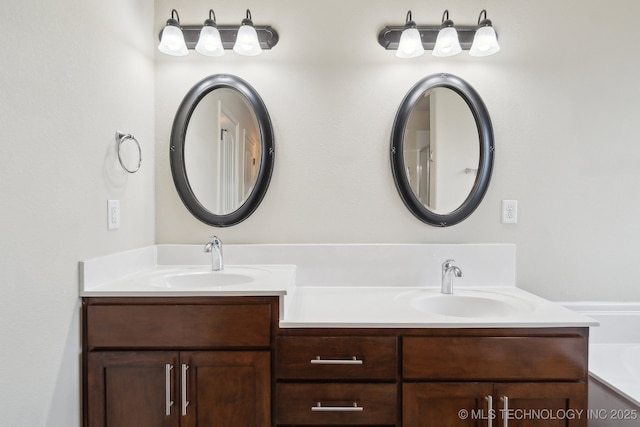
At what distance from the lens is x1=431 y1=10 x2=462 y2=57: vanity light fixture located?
5.37ft

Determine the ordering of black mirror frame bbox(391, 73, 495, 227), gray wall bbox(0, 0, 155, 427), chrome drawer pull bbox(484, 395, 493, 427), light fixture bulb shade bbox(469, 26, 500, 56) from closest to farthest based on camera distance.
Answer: gray wall bbox(0, 0, 155, 427) < chrome drawer pull bbox(484, 395, 493, 427) < light fixture bulb shade bbox(469, 26, 500, 56) < black mirror frame bbox(391, 73, 495, 227)

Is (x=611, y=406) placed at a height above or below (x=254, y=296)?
below

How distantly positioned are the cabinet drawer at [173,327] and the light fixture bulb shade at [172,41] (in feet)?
3.89

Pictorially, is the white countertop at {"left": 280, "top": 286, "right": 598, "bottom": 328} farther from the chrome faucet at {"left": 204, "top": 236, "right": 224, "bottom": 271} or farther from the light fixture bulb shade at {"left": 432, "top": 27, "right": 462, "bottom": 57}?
the light fixture bulb shade at {"left": 432, "top": 27, "right": 462, "bottom": 57}

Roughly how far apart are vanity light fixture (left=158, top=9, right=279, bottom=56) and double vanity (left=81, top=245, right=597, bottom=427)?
3.52 ft

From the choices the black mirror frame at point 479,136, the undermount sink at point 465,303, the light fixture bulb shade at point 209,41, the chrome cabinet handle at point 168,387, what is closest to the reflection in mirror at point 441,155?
the black mirror frame at point 479,136

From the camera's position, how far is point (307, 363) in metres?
1.26

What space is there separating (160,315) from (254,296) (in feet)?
1.13

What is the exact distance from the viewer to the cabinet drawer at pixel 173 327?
1271 mm

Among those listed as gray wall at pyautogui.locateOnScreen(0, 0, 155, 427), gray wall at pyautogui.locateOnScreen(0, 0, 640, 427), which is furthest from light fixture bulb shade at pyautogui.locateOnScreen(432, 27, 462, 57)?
gray wall at pyautogui.locateOnScreen(0, 0, 155, 427)

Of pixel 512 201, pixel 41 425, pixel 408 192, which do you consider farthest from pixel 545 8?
pixel 41 425

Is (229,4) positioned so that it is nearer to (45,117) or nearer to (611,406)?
(45,117)

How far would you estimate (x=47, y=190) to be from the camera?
1.10 meters

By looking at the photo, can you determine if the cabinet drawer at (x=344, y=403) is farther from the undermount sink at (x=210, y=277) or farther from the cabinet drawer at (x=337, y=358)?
the undermount sink at (x=210, y=277)
